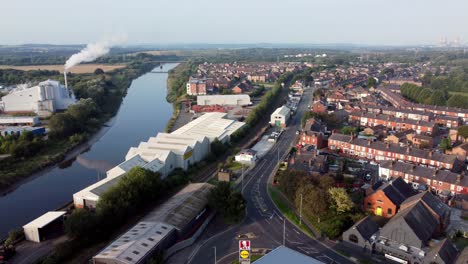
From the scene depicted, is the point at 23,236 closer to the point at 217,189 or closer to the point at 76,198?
the point at 76,198

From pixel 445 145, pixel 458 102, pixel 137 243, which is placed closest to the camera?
pixel 137 243

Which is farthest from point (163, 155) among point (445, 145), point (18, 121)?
point (445, 145)

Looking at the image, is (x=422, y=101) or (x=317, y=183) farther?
(x=422, y=101)

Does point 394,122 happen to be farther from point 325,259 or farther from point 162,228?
point 162,228

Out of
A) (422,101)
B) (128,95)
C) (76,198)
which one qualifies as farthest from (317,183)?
(128,95)

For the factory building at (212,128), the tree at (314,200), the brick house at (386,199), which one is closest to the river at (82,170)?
the factory building at (212,128)

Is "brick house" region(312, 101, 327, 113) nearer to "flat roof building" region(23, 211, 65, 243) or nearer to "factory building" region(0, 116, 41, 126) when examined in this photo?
"factory building" region(0, 116, 41, 126)
